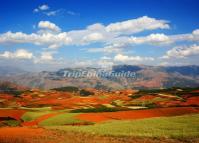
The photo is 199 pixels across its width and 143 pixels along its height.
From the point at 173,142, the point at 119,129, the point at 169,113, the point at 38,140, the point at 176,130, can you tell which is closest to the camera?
the point at 173,142

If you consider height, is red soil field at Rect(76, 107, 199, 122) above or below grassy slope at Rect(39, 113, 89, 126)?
above

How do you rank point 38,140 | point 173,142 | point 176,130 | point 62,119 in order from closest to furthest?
1. point 173,142
2. point 38,140
3. point 176,130
4. point 62,119

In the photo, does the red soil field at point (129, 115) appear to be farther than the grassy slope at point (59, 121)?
Yes

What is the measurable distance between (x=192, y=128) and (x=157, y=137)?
6.13 m

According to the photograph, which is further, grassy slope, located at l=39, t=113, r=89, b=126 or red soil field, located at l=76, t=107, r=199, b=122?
red soil field, located at l=76, t=107, r=199, b=122

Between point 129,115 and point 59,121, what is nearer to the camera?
point 59,121

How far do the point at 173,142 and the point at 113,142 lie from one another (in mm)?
5934

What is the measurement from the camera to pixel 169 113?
56.3m

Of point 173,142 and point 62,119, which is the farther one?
point 62,119

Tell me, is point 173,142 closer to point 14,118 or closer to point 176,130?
point 176,130

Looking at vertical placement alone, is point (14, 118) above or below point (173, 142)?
below

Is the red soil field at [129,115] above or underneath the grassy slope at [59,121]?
above

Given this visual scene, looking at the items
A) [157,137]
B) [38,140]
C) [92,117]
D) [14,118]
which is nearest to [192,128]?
[157,137]

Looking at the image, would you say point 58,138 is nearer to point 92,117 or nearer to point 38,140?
point 38,140
